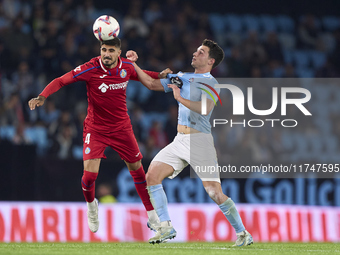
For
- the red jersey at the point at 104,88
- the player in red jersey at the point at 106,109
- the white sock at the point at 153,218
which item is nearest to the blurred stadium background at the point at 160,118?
the white sock at the point at 153,218

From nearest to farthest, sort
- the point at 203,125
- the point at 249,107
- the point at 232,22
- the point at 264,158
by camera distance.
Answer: the point at 203,125
the point at 264,158
the point at 249,107
the point at 232,22

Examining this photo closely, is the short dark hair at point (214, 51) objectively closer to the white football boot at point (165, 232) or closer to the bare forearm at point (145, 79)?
the bare forearm at point (145, 79)

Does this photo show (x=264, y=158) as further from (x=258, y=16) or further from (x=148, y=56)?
(x=258, y=16)

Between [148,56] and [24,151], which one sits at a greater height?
[148,56]

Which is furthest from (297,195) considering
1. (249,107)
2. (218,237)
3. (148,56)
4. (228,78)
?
(148,56)

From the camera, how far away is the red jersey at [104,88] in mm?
8055

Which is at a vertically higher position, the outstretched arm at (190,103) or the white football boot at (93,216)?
the outstretched arm at (190,103)

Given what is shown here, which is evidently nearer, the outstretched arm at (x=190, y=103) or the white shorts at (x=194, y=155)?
the outstretched arm at (x=190, y=103)

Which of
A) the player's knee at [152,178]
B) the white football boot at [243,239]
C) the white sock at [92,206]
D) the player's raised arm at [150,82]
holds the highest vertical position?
the player's raised arm at [150,82]

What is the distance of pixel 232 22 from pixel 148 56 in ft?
13.1

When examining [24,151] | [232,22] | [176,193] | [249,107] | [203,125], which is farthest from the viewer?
[232,22]

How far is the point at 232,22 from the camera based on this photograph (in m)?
18.7

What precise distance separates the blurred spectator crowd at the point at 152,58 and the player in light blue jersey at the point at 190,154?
4839mm

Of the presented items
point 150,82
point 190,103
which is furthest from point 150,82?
point 190,103
